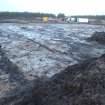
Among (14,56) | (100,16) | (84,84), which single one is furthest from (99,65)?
(100,16)

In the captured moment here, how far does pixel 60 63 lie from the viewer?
44.5 feet

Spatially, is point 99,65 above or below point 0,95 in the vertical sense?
above

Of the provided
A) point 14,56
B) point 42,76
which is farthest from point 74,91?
point 14,56

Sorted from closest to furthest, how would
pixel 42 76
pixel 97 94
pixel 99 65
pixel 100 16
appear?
1. pixel 97 94
2. pixel 99 65
3. pixel 42 76
4. pixel 100 16

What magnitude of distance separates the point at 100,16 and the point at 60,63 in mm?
57063

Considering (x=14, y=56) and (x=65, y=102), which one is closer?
(x=65, y=102)

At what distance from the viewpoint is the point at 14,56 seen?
14.9 meters

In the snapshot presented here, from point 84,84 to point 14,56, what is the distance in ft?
24.5

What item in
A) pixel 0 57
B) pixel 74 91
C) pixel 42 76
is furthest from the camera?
pixel 0 57

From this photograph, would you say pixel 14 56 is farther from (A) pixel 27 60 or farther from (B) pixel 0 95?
(B) pixel 0 95

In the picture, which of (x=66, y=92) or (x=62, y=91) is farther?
(x=62, y=91)

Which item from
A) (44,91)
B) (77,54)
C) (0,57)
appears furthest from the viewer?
(77,54)

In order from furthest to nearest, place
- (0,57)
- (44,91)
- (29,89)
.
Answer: (0,57), (29,89), (44,91)

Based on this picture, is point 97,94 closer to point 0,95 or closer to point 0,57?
point 0,95
